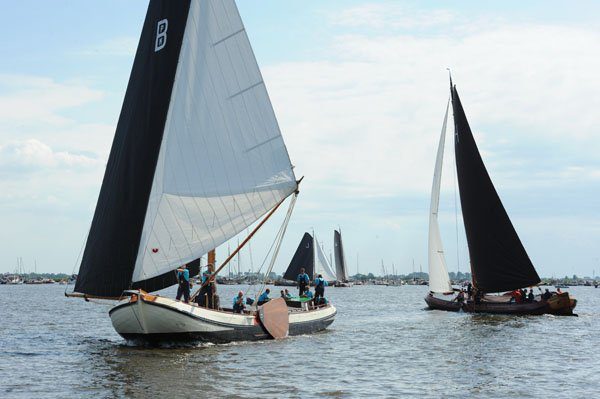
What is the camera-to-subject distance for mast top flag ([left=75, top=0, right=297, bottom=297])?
28016 mm

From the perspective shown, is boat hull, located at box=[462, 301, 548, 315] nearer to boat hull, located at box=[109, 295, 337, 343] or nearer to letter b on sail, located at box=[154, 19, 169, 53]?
boat hull, located at box=[109, 295, 337, 343]

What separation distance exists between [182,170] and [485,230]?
1173 inches

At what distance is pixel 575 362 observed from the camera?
2888 cm

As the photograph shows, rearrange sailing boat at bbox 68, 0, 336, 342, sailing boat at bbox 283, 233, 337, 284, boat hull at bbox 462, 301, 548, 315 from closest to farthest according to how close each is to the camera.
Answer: sailing boat at bbox 68, 0, 336, 342 → boat hull at bbox 462, 301, 548, 315 → sailing boat at bbox 283, 233, 337, 284

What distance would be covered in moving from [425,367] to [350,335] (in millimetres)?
11701

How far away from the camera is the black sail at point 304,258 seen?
13250cm

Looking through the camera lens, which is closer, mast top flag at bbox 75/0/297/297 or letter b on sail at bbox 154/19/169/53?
A: mast top flag at bbox 75/0/297/297

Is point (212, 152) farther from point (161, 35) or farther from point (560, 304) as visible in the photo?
point (560, 304)

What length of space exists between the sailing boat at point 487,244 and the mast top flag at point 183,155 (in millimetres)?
25944

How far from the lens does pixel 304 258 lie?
436 feet

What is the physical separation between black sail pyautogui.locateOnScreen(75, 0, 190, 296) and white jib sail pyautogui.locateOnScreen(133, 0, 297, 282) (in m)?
0.39

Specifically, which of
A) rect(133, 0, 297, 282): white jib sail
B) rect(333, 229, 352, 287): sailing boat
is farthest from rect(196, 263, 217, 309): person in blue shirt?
rect(333, 229, 352, 287): sailing boat

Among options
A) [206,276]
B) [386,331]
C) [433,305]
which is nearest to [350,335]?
[386,331]

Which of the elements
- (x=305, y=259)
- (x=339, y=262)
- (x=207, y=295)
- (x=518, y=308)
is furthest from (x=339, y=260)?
(x=207, y=295)
